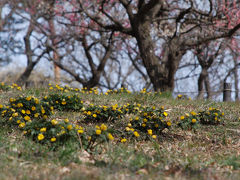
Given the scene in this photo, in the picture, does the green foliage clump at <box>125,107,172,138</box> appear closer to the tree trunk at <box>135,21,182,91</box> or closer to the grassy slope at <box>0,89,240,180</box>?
the grassy slope at <box>0,89,240,180</box>

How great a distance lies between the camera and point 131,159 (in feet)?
8.42

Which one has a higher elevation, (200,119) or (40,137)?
(200,119)

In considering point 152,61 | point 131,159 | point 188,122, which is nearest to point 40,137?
point 131,159

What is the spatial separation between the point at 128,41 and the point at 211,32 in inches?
263

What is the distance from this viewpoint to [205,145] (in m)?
3.55

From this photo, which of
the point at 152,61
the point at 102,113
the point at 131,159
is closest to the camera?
the point at 131,159

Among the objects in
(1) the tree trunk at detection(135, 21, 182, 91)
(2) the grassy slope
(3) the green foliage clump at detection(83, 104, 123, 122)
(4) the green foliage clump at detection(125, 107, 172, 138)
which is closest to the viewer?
(2) the grassy slope

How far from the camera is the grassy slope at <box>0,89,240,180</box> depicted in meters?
2.15

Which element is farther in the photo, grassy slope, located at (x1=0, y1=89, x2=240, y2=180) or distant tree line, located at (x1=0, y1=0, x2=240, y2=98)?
distant tree line, located at (x1=0, y1=0, x2=240, y2=98)

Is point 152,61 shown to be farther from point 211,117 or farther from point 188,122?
point 188,122

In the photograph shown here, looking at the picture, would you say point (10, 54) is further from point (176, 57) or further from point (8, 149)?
point (8, 149)

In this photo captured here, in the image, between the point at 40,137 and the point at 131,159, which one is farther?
the point at 40,137

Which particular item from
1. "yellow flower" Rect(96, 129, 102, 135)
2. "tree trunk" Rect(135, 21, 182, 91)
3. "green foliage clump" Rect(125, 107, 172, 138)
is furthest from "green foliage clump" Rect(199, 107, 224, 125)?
"tree trunk" Rect(135, 21, 182, 91)

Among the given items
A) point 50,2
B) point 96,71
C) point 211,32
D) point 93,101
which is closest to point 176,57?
point 211,32
